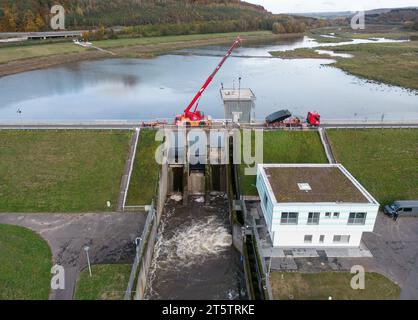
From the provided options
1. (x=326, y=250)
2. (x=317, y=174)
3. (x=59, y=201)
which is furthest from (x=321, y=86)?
(x=59, y=201)

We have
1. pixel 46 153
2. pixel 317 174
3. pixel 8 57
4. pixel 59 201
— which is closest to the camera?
pixel 317 174

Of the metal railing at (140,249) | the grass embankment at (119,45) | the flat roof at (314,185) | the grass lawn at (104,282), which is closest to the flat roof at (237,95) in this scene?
the flat roof at (314,185)

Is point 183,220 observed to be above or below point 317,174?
below

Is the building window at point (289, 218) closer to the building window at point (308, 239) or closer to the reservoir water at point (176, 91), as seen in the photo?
the building window at point (308, 239)

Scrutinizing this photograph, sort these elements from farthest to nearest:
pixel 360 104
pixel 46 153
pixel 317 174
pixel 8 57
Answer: pixel 8 57 < pixel 360 104 < pixel 46 153 < pixel 317 174

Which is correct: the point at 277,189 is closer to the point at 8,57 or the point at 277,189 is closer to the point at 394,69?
the point at 394,69

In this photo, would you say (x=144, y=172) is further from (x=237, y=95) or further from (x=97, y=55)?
(x=97, y=55)

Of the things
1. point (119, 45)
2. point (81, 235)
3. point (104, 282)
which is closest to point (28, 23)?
point (119, 45)
